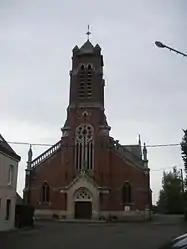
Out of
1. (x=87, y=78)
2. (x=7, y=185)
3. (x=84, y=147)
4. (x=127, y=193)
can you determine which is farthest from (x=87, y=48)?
(x=7, y=185)

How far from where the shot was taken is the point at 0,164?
28281mm

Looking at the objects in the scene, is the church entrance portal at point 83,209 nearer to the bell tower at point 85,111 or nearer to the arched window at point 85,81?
the bell tower at point 85,111

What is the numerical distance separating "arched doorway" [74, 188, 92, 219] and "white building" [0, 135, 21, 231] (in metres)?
19.4

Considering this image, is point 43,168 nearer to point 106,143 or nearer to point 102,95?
point 106,143

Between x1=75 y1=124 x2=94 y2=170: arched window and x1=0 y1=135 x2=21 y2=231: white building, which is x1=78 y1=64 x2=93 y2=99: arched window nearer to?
x1=75 y1=124 x2=94 y2=170: arched window

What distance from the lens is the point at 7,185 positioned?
96.8ft

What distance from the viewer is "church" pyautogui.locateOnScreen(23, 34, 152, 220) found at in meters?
49.8

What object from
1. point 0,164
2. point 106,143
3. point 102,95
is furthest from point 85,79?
point 0,164

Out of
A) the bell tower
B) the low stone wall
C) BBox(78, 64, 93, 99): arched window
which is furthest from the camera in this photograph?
BBox(78, 64, 93, 99): arched window

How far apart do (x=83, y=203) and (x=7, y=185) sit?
22.0 meters

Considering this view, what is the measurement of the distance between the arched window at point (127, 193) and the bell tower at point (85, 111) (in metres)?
4.90

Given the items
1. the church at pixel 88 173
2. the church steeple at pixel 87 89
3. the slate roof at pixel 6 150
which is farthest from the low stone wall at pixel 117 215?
the slate roof at pixel 6 150

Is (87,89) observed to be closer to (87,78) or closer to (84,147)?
(87,78)

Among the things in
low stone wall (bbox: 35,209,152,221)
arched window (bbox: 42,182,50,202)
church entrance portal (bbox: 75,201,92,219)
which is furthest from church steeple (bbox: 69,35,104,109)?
low stone wall (bbox: 35,209,152,221)
